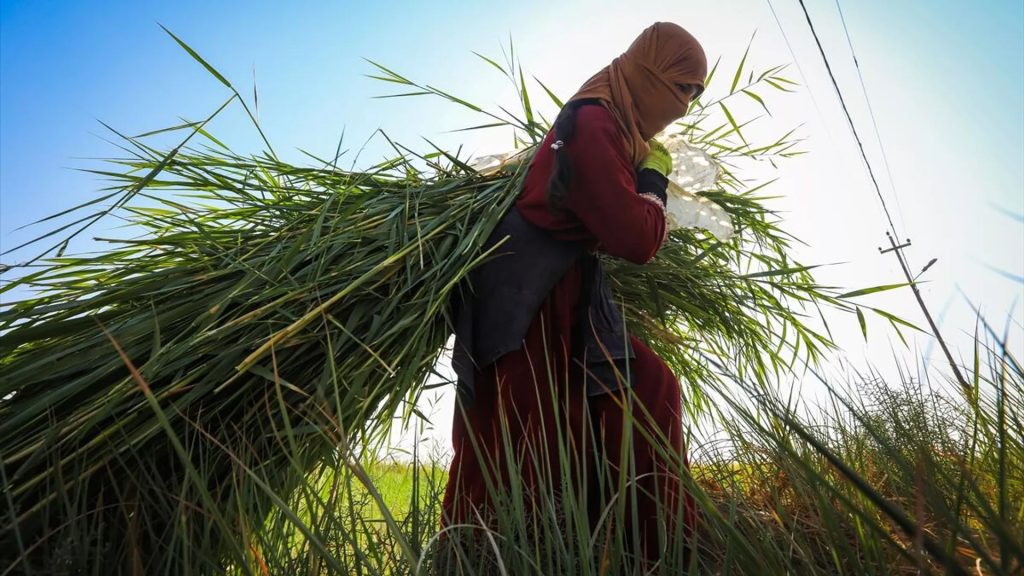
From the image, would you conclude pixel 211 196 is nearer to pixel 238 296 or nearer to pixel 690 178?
pixel 238 296

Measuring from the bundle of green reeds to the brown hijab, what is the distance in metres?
0.32

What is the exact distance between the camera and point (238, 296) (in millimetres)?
1363

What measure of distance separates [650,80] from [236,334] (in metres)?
1.16

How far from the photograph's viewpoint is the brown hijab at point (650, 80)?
67.1 inches

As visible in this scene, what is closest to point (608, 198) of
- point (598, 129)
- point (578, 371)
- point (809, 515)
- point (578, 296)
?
point (598, 129)

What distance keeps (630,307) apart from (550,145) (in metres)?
0.61

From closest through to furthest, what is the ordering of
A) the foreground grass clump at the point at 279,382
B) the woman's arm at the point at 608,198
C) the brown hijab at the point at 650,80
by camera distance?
the foreground grass clump at the point at 279,382 < the woman's arm at the point at 608,198 < the brown hijab at the point at 650,80

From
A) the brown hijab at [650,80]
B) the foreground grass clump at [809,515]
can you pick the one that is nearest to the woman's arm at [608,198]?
the brown hijab at [650,80]

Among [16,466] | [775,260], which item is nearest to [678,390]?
[775,260]

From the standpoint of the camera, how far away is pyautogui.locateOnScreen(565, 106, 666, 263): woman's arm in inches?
60.6

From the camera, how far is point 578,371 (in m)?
1.68

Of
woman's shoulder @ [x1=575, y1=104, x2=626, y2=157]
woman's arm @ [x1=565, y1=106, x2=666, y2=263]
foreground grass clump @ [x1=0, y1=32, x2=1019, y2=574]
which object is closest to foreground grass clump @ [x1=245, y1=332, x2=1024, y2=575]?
foreground grass clump @ [x1=0, y1=32, x2=1019, y2=574]

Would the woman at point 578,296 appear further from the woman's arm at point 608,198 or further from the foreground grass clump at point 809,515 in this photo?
the foreground grass clump at point 809,515

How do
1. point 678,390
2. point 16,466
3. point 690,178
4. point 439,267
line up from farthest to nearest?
1. point 690,178
2. point 678,390
3. point 439,267
4. point 16,466
